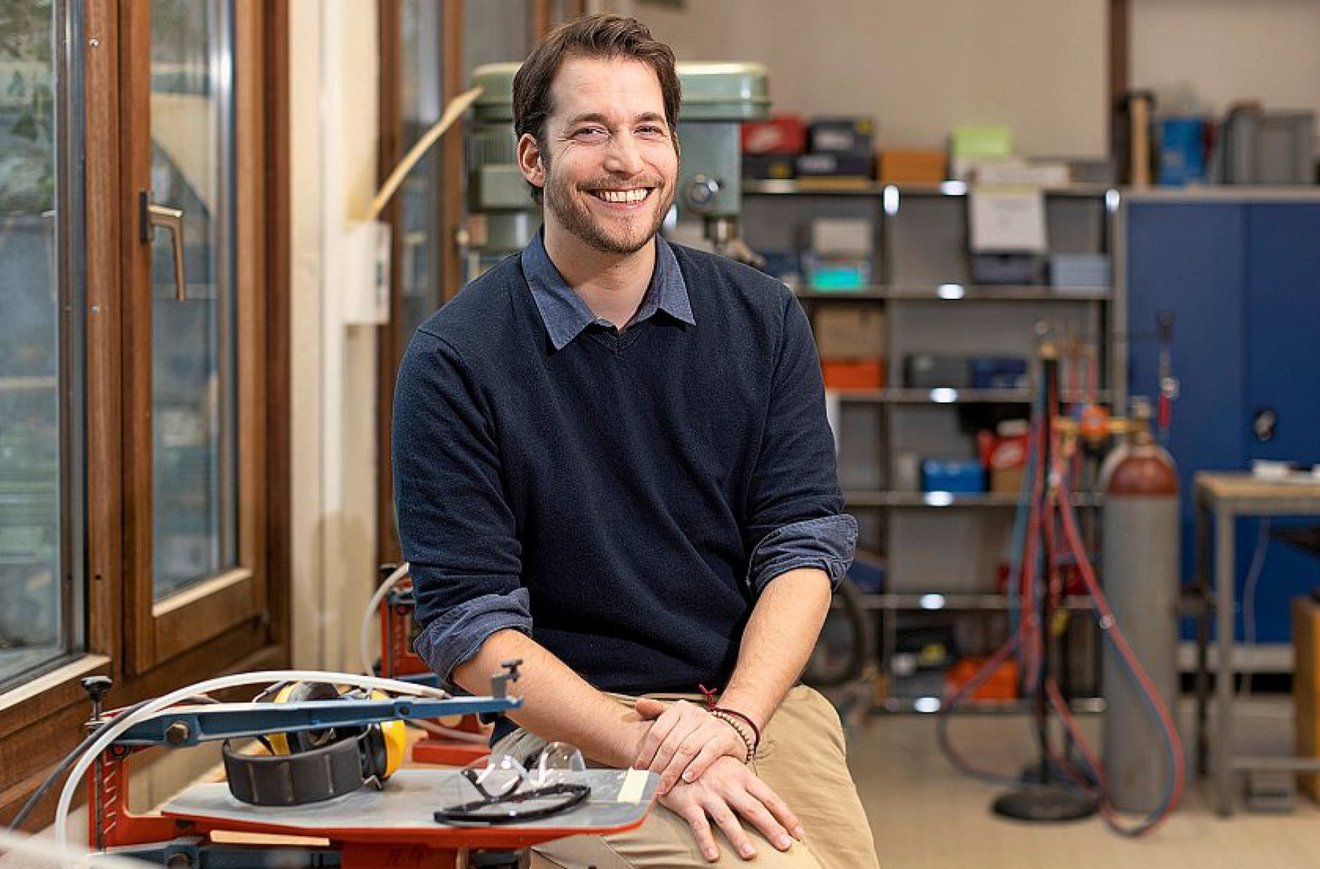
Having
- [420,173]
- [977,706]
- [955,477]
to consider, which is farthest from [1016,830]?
[420,173]

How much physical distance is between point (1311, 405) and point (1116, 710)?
2294 mm

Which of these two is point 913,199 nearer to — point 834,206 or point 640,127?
point 834,206

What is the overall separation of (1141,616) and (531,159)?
10.2 feet

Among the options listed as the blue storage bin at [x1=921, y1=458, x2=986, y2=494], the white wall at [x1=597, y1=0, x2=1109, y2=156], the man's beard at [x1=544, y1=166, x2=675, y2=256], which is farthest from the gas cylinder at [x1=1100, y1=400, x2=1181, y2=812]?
the man's beard at [x1=544, y1=166, x2=675, y2=256]

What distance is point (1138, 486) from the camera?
468 centimetres

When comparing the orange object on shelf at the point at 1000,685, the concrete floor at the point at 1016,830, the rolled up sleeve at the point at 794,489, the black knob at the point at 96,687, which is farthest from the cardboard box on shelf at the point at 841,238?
the black knob at the point at 96,687

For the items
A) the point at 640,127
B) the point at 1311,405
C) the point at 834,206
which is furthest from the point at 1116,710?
the point at 640,127

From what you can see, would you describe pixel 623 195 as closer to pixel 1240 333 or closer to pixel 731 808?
pixel 731 808

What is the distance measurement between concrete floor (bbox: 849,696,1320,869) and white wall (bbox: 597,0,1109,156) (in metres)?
2.56

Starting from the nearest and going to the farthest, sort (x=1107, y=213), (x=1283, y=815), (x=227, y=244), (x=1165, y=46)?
1. (x=227, y=244)
2. (x=1283, y=815)
3. (x=1107, y=213)
4. (x=1165, y=46)

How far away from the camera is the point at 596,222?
194 cm

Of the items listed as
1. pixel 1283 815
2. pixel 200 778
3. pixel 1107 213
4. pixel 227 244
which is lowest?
pixel 1283 815

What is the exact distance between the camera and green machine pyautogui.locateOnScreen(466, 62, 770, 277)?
3.11 meters

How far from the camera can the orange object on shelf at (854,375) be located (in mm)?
6406
